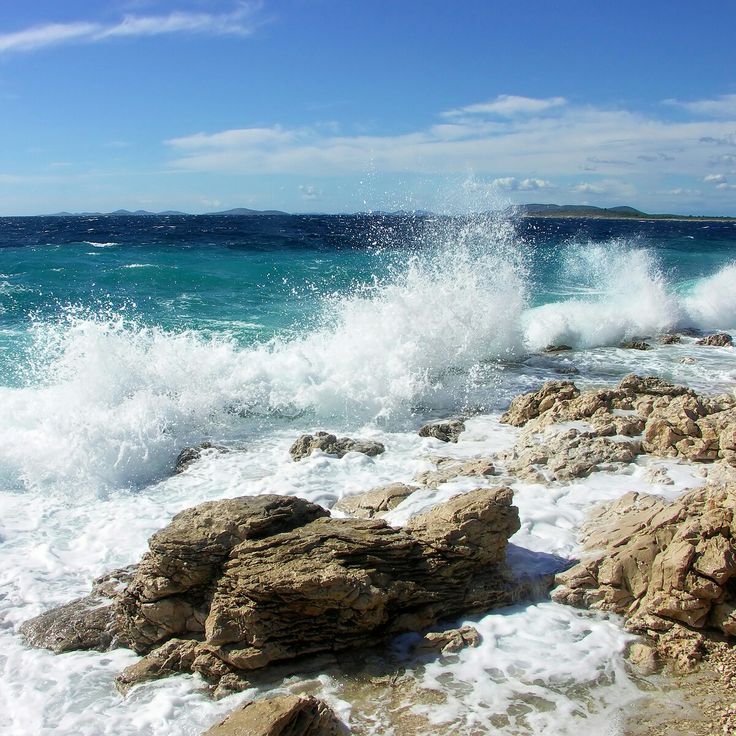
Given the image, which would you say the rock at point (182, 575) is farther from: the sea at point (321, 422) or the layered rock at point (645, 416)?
the layered rock at point (645, 416)

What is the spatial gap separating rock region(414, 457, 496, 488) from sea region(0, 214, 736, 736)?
0.66 feet

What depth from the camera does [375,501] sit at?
6645 millimetres

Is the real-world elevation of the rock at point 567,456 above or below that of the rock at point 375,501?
above

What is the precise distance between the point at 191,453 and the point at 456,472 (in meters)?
3.30

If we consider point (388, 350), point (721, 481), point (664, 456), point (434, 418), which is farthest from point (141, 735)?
point (388, 350)

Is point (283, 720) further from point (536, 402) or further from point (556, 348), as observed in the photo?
point (556, 348)

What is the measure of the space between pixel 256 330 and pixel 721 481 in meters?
11.0

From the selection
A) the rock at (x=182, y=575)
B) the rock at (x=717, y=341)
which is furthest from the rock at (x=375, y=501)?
the rock at (x=717, y=341)

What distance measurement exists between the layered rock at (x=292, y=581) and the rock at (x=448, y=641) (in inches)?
6.1

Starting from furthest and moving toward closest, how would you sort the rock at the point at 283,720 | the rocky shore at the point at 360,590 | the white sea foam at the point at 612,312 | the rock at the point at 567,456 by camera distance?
the white sea foam at the point at 612,312 < the rock at the point at 567,456 < the rocky shore at the point at 360,590 < the rock at the point at 283,720

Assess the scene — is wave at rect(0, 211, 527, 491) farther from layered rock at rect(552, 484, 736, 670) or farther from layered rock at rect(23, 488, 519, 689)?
layered rock at rect(552, 484, 736, 670)

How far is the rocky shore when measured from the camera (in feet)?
14.5

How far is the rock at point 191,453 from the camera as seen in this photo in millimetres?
8203

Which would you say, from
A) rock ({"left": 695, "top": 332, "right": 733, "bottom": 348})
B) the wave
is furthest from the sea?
rock ({"left": 695, "top": 332, "right": 733, "bottom": 348})
